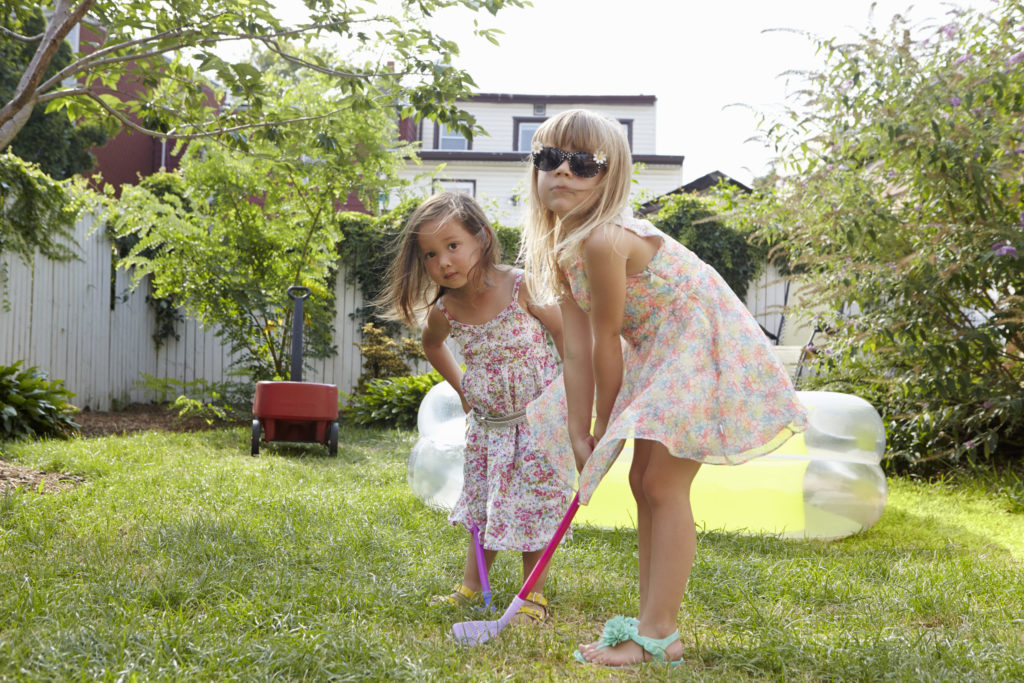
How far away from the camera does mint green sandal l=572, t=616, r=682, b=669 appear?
1927mm

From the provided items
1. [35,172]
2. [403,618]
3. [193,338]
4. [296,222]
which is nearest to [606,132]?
[403,618]

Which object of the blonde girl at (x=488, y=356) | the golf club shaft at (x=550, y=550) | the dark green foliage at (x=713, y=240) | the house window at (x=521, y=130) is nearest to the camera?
the golf club shaft at (x=550, y=550)

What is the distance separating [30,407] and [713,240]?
6350 millimetres

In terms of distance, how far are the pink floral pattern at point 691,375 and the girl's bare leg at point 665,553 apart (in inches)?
3.4

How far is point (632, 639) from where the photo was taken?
6.43 feet

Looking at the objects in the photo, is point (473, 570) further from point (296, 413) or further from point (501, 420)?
point (296, 413)

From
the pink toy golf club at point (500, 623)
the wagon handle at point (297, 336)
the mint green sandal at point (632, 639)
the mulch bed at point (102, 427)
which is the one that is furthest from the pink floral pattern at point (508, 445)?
the wagon handle at point (297, 336)

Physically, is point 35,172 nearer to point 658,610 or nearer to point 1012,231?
point 658,610

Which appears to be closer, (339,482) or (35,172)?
(339,482)

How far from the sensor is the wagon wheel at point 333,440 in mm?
5848

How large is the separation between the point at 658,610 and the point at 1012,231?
3.22 metres

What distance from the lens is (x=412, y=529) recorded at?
11.1 feet

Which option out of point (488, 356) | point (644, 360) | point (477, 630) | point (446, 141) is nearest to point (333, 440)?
point (488, 356)

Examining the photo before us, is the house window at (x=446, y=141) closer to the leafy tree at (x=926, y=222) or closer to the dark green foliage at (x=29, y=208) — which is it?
the dark green foliage at (x=29, y=208)
